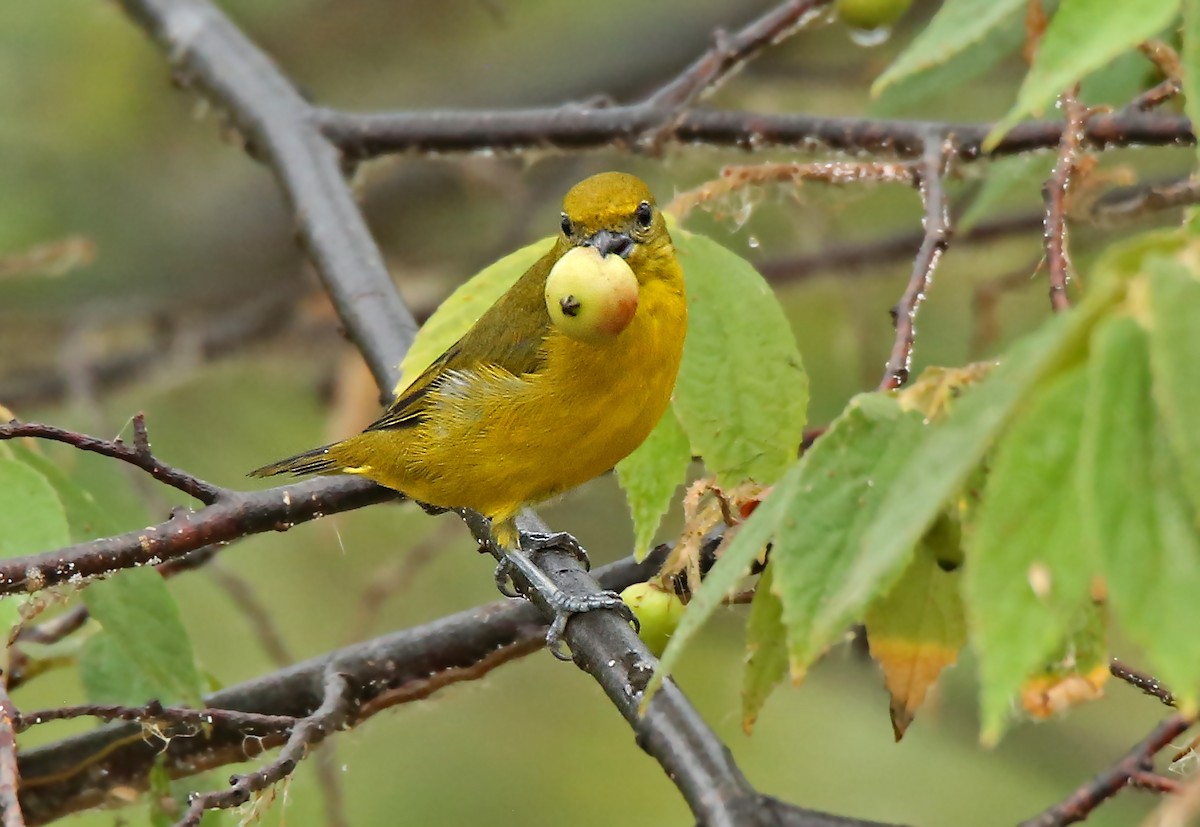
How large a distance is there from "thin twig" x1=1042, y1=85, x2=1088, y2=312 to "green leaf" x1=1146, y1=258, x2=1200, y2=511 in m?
0.57

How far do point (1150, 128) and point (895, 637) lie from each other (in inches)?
77.4

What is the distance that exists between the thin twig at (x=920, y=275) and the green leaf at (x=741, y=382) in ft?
0.59

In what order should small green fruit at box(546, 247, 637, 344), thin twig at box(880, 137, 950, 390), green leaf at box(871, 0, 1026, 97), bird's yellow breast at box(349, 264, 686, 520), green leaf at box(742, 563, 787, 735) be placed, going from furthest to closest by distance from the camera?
bird's yellow breast at box(349, 264, 686, 520)
small green fruit at box(546, 247, 637, 344)
thin twig at box(880, 137, 950, 390)
green leaf at box(742, 563, 787, 735)
green leaf at box(871, 0, 1026, 97)

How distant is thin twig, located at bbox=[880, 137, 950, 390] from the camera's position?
7.49 feet

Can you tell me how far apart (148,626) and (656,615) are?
2.97ft

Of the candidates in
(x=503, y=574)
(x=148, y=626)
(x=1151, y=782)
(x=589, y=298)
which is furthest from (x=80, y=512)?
(x=1151, y=782)

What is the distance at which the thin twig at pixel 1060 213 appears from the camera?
192cm

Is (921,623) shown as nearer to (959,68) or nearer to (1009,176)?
(1009,176)

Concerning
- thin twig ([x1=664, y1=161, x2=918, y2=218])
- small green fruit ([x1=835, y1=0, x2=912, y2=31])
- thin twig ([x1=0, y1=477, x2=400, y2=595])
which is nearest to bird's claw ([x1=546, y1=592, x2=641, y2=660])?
thin twig ([x1=0, y1=477, x2=400, y2=595])

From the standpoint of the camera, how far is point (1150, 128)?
3404 mm

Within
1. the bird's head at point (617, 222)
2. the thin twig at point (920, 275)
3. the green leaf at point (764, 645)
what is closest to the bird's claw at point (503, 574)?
the bird's head at point (617, 222)

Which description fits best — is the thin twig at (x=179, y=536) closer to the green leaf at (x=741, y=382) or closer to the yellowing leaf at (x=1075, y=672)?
the green leaf at (x=741, y=382)

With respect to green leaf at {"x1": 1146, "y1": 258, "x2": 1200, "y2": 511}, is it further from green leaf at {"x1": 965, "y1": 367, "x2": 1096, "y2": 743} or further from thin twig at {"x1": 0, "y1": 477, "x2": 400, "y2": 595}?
thin twig at {"x1": 0, "y1": 477, "x2": 400, "y2": 595}

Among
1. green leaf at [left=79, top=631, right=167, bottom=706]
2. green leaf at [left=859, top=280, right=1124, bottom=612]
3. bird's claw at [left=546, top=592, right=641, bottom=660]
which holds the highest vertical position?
green leaf at [left=79, top=631, right=167, bottom=706]
